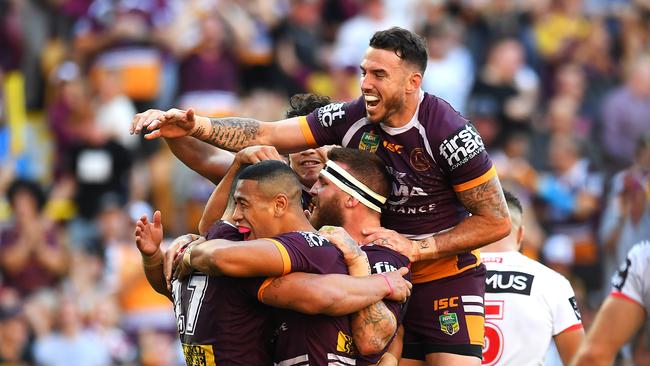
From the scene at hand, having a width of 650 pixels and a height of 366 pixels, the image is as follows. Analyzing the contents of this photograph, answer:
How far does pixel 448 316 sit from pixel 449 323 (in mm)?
45

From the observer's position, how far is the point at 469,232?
7957 mm

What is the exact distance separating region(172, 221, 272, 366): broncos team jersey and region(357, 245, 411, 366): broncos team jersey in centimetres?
60

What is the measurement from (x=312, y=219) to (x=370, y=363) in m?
1.00

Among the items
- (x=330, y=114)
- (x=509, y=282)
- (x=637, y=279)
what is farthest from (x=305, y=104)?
(x=637, y=279)

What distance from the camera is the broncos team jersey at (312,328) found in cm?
718

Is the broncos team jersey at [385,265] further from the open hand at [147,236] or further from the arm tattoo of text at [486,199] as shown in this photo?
the open hand at [147,236]

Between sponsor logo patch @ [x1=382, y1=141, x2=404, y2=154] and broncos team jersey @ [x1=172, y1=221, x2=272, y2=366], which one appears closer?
broncos team jersey @ [x1=172, y1=221, x2=272, y2=366]

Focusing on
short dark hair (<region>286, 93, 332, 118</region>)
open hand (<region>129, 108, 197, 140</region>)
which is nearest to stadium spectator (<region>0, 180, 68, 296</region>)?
short dark hair (<region>286, 93, 332, 118</region>)

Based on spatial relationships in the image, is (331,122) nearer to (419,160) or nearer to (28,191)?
(419,160)

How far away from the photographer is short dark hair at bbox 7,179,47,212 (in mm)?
16156

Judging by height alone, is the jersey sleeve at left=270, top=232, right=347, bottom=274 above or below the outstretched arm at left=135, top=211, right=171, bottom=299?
below

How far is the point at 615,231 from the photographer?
13828mm

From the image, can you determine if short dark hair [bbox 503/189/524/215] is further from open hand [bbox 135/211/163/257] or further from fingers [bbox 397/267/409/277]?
open hand [bbox 135/211/163/257]

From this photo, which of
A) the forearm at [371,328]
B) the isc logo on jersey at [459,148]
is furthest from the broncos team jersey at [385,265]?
the isc logo on jersey at [459,148]
